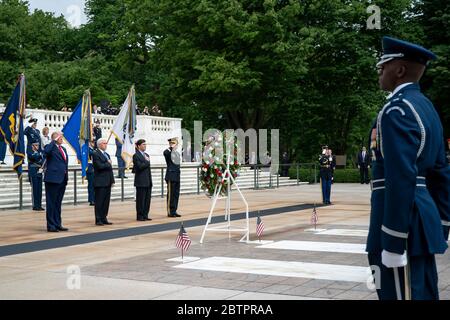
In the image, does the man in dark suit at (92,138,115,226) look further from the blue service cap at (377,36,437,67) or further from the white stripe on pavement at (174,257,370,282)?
the blue service cap at (377,36,437,67)

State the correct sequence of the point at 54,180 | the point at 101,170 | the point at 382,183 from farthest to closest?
the point at 101,170 < the point at 54,180 < the point at 382,183

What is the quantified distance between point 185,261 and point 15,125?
763cm

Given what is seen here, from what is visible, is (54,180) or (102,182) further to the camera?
(102,182)

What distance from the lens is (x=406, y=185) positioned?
3822 mm

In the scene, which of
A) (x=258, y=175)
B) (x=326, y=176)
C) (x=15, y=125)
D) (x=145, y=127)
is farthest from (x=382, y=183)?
(x=145, y=127)

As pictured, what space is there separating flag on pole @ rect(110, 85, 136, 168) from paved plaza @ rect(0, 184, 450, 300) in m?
5.18

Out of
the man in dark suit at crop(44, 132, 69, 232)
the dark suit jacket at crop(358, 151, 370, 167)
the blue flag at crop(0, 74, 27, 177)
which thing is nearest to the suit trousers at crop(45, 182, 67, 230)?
the man in dark suit at crop(44, 132, 69, 232)

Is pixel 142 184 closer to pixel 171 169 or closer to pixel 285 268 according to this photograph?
pixel 171 169

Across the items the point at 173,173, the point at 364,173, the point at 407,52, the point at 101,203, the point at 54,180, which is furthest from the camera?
the point at 364,173

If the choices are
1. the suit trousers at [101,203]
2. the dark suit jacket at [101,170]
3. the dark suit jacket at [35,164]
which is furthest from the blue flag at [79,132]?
the suit trousers at [101,203]

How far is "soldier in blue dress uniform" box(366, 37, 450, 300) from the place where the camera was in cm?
385
